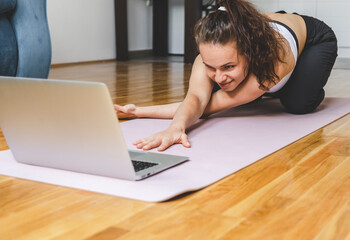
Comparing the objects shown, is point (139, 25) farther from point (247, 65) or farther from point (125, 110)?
point (247, 65)

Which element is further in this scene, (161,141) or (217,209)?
(161,141)

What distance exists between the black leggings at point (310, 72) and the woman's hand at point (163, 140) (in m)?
0.66

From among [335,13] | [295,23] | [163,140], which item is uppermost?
[295,23]

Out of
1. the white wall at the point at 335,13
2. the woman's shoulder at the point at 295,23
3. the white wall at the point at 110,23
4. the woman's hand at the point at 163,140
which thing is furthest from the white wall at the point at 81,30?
the woman's hand at the point at 163,140

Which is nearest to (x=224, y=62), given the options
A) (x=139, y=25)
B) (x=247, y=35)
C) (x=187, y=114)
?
(x=247, y=35)

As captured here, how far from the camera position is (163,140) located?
4.18 feet

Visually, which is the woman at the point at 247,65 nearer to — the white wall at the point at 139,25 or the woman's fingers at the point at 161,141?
the woman's fingers at the point at 161,141

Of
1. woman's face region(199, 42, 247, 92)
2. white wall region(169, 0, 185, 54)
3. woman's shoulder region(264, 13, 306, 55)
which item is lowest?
white wall region(169, 0, 185, 54)

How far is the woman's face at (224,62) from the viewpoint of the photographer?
4.39 feet

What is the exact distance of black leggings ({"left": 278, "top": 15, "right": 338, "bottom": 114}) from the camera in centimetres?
179

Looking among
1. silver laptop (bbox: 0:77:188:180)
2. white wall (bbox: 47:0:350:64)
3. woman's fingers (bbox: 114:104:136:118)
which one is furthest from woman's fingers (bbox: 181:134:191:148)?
white wall (bbox: 47:0:350:64)

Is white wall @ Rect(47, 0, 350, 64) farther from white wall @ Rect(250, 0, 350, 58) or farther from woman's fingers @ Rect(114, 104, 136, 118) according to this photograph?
woman's fingers @ Rect(114, 104, 136, 118)

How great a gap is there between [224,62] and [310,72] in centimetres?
58

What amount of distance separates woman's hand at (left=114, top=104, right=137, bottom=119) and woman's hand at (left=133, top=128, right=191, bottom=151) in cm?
42
